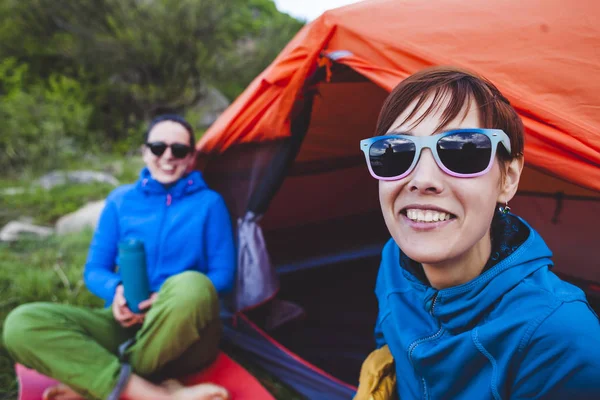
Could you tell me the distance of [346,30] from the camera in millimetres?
1546

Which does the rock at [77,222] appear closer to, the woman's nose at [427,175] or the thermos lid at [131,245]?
the thermos lid at [131,245]

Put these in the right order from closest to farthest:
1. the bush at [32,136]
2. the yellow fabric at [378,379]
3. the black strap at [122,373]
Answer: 1. the yellow fabric at [378,379]
2. the black strap at [122,373]
3. the bush at [32,136]

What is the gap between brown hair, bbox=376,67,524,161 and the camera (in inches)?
32.3

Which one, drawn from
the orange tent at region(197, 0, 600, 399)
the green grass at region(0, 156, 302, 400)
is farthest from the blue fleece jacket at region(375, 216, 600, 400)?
the green grass at region(0, 156, 302, 400)

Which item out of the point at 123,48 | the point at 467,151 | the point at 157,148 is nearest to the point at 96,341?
the point at 157,148

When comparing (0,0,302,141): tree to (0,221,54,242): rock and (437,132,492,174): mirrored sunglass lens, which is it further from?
(437,132,492,174): mirrored sunglass lens

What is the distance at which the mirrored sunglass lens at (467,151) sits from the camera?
785 mm

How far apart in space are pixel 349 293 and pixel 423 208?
167cm

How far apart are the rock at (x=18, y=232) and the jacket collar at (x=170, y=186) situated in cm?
219

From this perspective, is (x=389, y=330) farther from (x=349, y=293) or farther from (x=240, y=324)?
(x=349, y=293)

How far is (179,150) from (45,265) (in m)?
1.69

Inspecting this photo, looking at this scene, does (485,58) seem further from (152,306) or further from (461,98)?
(152,306)

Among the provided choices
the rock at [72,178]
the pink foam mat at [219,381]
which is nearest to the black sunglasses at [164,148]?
the pink foam mat at [219,381]

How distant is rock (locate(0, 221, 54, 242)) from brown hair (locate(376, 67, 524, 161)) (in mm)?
3416
